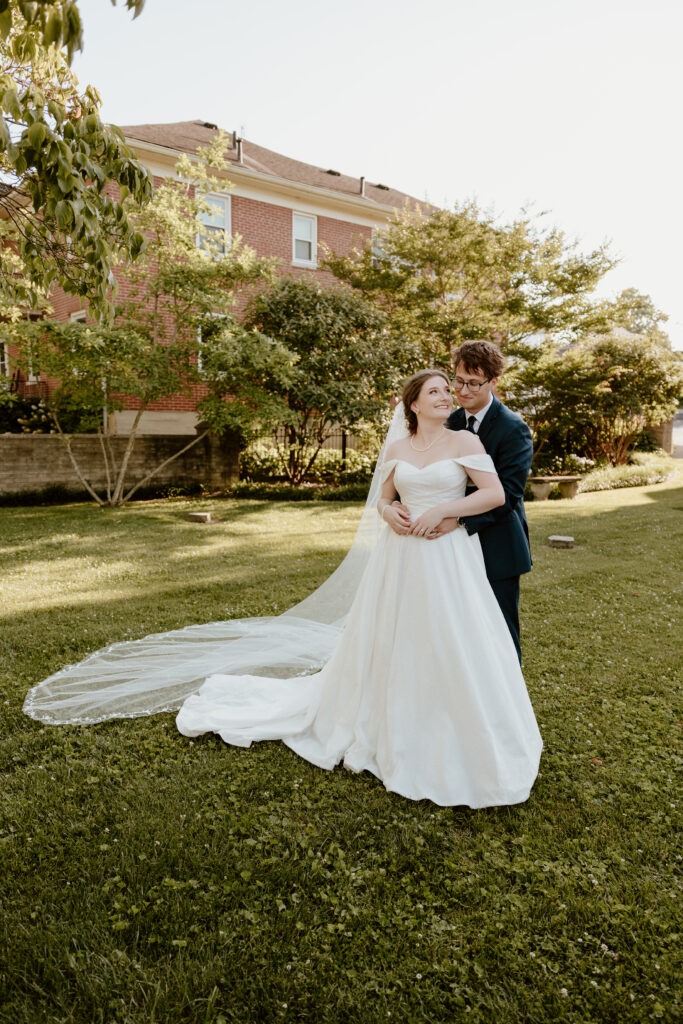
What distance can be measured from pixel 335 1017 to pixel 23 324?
41.0ft

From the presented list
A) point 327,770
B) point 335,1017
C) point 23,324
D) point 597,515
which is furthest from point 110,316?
point 597,515

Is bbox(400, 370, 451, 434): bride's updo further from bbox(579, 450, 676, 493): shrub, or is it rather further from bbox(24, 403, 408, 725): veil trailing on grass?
bbox(579, 450, 676, 493): shrub

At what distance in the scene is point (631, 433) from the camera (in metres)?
21.2

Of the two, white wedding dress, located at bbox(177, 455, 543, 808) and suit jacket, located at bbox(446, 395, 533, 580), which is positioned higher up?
suit jacket, located at bbox(446, 395, 533, 580)

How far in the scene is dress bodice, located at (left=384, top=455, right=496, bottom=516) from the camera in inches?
138

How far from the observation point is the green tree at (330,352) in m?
14.8

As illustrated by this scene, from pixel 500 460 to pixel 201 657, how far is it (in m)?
2.74

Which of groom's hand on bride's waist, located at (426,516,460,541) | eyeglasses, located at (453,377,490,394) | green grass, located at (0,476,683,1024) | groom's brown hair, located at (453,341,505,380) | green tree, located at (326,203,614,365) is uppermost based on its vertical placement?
green tree, located at (326,203,614,365)

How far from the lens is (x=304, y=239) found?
22.3 m

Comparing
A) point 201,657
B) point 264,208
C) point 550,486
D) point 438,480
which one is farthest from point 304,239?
point 438,480

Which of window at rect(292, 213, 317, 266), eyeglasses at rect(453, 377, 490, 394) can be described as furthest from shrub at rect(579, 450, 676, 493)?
eyeglasses at rect(453, 377, 490, 394)

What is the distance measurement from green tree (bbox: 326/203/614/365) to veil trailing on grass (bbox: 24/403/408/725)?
12356 millimetres

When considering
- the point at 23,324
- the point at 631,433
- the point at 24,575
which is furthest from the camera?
the point at 631,433

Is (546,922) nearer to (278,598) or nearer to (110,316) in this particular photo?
(110,316)
